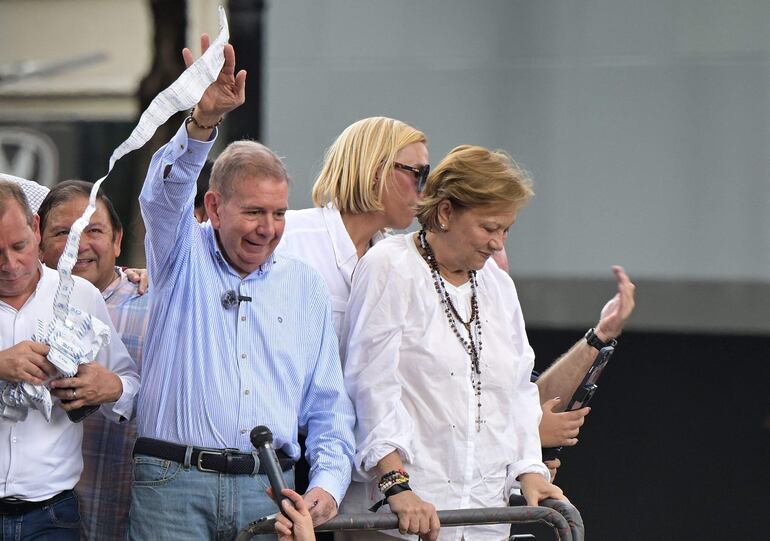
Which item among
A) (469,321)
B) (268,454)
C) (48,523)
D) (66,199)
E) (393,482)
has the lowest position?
(48,523)

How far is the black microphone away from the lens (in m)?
2.95

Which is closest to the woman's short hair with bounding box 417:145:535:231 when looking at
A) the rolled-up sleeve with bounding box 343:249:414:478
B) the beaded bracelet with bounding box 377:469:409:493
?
the rolled-up sleeve with bounding box 343:249:414:478

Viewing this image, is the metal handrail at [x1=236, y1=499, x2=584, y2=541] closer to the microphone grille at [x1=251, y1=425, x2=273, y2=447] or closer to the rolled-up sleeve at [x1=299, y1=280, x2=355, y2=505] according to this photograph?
the rolled-up sleeve at [x1=299, y1=280, x2=355, y2=505]

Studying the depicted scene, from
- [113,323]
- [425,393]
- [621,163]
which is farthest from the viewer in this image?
[621,163]

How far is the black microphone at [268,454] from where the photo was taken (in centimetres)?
295

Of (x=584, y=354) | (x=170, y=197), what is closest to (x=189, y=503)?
(x=170, y=197)

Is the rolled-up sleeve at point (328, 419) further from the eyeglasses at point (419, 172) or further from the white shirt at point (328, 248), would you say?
the eyeglasses at point (419, 172)

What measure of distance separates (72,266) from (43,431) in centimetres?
46

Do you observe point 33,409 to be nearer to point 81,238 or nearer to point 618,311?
point 81,238

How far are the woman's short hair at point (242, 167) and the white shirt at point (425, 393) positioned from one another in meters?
0.38

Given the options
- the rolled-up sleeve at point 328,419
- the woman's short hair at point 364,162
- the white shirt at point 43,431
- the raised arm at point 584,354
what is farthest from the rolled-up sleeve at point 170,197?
the raised arm at point 584,354

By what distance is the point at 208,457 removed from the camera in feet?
10.3

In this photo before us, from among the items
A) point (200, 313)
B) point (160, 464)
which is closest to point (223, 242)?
point (200, 313)

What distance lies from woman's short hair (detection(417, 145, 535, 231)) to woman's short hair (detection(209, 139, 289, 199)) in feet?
1.35
